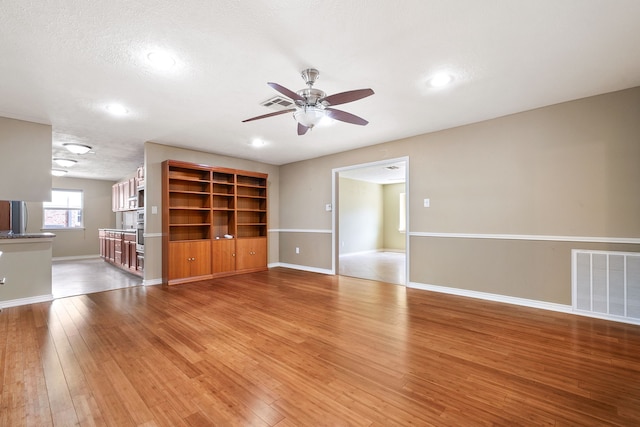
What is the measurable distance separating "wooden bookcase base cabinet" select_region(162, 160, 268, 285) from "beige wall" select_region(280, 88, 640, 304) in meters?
3.30

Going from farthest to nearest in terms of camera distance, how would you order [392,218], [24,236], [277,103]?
[392,218] → [24,236] → [277,103]

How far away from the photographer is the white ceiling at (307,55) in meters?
1.79

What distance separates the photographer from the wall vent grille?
9.34 feet

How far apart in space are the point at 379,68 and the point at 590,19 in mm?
1435

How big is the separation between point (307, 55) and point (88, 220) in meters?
9.23

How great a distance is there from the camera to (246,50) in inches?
86.5

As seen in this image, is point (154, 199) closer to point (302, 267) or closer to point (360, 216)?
point (302, 267)

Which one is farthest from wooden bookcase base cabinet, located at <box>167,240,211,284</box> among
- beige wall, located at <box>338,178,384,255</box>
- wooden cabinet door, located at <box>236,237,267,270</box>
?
beige wall, located at <box>338,178,384,255</box>

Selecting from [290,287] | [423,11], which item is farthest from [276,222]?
[423,11]

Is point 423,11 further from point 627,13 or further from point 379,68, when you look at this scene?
point 627,13

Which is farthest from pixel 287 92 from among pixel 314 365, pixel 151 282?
pixel 151 282

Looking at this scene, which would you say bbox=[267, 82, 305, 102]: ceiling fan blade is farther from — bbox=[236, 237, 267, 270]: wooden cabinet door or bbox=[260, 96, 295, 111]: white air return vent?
bbox=[236, 237, 267, 270]: wooden cabinet door

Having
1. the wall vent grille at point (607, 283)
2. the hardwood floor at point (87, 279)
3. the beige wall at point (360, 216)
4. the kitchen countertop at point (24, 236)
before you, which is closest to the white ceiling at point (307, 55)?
the kitchen countertop at point (24, 236)

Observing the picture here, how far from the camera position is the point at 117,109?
3352 mm
